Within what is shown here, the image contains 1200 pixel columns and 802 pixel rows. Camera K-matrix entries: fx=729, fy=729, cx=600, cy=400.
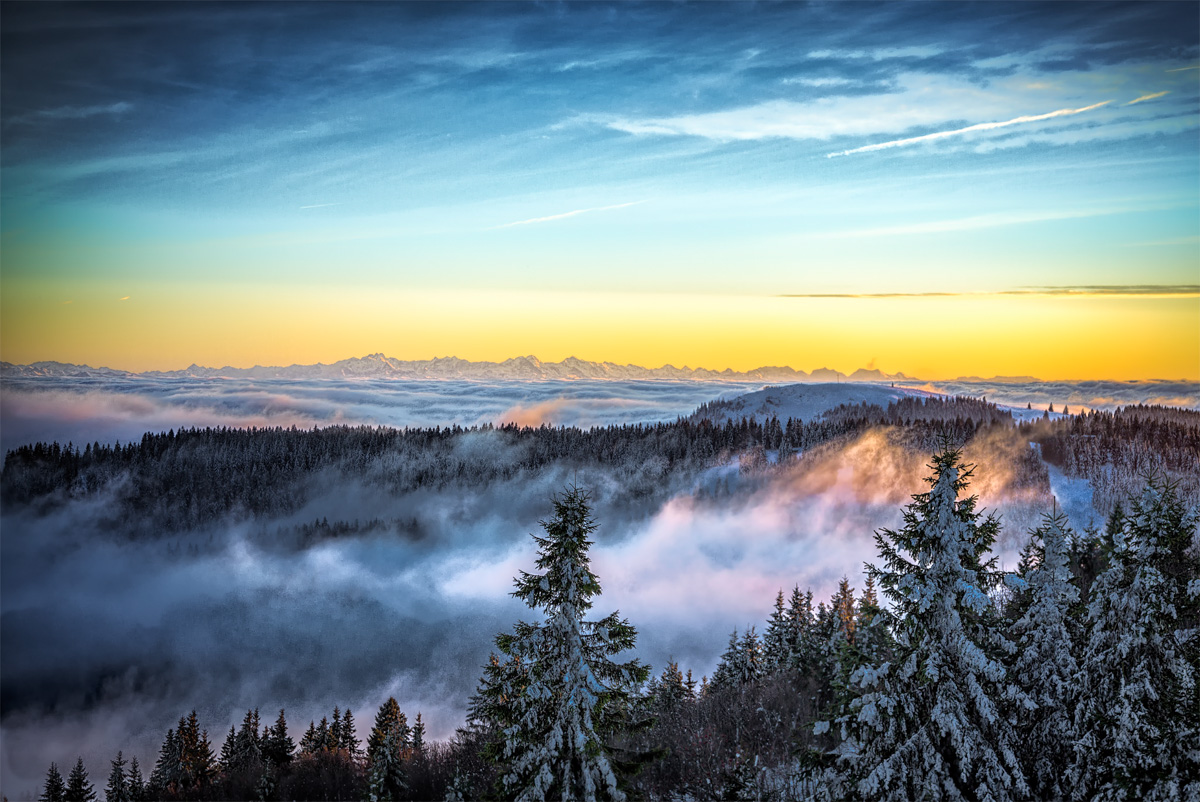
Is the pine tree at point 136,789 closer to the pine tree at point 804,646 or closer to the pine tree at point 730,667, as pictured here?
the pine tree at point 730,667

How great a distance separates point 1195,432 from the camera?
15088cm

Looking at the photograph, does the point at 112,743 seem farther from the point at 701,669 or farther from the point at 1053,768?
the point at 1053,768

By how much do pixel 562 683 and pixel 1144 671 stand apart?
55.0ft

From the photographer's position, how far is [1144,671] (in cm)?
2098

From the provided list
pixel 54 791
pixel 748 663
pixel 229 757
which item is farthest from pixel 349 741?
pixel 748 663

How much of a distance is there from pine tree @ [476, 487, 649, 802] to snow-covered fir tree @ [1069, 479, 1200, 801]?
45.8 feet

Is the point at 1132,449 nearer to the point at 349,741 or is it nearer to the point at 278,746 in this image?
the point at 349,741

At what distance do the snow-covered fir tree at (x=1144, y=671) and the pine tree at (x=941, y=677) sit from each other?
348 cm

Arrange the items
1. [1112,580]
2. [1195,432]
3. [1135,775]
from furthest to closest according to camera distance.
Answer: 1. [1195,432]
2. [1112,580]
3. [1135,775]

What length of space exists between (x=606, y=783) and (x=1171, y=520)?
17588 millimetres

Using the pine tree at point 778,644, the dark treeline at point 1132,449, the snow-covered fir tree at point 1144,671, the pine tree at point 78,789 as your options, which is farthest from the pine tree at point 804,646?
the dark treeline at point 1132,449

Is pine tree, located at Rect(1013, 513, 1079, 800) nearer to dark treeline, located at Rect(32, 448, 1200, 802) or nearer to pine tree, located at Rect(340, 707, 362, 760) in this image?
dark treeline, located at Rect(32, 448, 1200, 802)

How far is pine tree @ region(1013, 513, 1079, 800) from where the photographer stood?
2258 centimetres

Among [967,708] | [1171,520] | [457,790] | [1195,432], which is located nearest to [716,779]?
[457,790]
